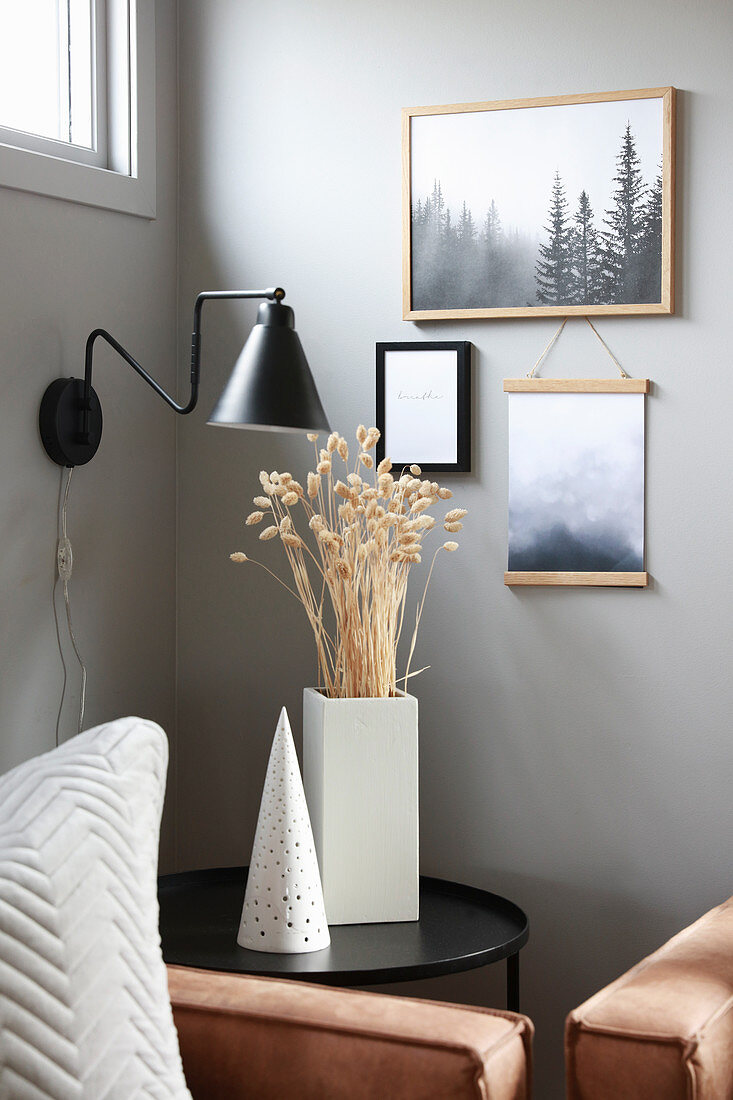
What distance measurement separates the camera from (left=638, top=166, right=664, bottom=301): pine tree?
206cm

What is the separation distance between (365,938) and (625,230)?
130cm

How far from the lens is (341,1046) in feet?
4.40

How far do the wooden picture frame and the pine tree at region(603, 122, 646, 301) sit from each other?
0.17 m

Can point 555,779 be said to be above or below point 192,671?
below

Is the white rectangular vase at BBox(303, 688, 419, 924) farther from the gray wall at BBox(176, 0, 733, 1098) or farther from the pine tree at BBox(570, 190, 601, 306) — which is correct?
the pine tree at BBox(570, 190, 601, 306)

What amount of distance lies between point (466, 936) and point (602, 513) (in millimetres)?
778

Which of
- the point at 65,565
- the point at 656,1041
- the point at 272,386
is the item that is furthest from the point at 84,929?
the point at 65,565

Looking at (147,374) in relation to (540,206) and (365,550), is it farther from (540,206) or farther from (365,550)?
(540,206)

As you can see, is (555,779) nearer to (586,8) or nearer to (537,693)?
(537,693)

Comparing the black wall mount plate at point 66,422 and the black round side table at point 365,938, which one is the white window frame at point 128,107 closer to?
the black wall mount plate at point 66,422

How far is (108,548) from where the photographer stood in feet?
7.11

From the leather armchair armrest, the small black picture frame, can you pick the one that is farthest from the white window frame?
the leather armchair armrest

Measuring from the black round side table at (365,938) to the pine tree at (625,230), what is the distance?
43.2 inches

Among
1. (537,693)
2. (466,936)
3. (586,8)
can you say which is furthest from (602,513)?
(586,8)
